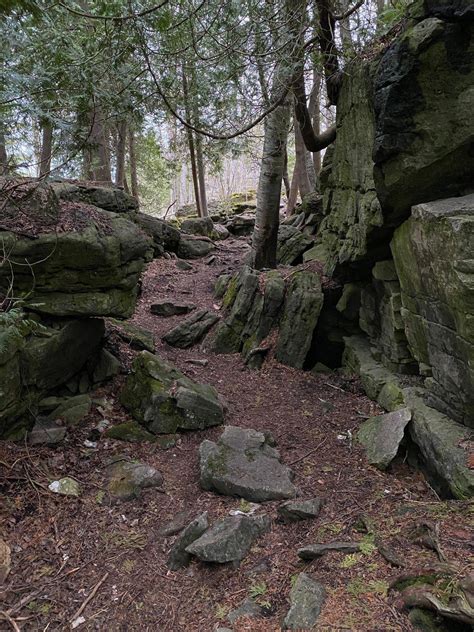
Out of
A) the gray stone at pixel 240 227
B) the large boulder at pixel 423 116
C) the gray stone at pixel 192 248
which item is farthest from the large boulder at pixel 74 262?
the gray stone at pixel 240 227

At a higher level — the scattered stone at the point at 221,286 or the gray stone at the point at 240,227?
the gray stone at the point at 240,227

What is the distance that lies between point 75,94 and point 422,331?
545 centimetres

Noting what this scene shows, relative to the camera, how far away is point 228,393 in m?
6.52

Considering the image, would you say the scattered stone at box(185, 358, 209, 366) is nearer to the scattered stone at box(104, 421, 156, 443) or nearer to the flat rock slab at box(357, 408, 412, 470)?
the scattered stone at box(104, 421, 156, 443)

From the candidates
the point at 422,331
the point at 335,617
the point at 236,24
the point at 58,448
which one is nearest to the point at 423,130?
the point at 422,331

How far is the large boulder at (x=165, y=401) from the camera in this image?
5.33 m

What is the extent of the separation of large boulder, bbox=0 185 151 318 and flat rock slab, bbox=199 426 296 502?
225 cm

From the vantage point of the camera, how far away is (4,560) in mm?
3367

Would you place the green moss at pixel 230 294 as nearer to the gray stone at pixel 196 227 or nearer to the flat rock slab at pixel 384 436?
the flat rock slab at pixel 384 436

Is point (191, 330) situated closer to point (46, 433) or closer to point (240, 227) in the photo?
point (46, 433)

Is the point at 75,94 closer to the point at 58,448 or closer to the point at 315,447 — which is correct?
the point at 58,448

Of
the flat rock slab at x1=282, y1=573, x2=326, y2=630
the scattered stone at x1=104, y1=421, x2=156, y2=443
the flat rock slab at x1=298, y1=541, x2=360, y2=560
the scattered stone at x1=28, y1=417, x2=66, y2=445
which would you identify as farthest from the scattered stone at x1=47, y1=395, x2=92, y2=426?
the flat rock slab at x1=282, y1=573, x2=326, y2=630

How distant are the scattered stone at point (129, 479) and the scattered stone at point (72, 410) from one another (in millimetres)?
923

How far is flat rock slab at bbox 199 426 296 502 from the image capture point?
4.13 meters
